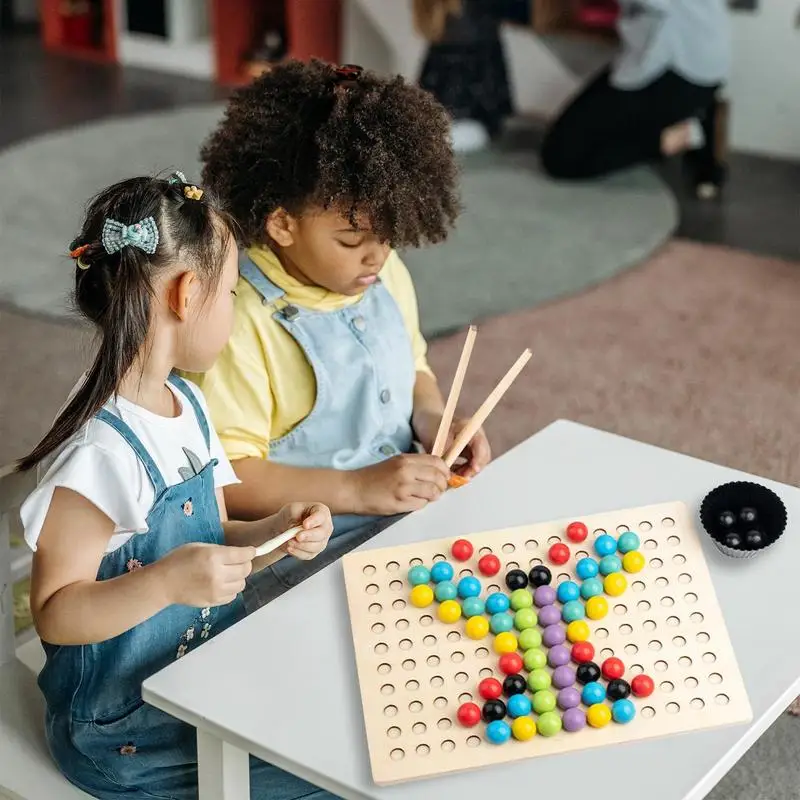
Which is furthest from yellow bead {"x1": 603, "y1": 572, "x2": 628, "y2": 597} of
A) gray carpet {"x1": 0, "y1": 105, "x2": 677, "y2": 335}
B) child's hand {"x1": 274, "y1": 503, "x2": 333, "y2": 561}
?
gray carpet {"x1": 0, "y1": 105, "x2": 677, "y2": 335}

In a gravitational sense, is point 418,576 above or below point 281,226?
below

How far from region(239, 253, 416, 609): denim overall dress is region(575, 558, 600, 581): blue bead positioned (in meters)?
0.31

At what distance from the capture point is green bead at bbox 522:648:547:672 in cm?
90

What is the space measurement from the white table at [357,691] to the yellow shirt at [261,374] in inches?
8.4

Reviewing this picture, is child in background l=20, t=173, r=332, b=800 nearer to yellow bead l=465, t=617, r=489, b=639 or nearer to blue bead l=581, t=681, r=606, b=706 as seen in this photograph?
yellow bead l=465, t=617, r=489, b=639

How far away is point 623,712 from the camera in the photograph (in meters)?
0.85

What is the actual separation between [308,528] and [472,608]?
0.14 metres

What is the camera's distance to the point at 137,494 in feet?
3.18

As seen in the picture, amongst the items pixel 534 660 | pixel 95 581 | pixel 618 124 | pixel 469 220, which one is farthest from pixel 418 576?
pixel 618 124

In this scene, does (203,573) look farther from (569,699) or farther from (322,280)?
(322,280)

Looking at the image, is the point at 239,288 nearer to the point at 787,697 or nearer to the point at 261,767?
the point at 261,767

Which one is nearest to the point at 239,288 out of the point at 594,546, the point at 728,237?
the point at 594,546

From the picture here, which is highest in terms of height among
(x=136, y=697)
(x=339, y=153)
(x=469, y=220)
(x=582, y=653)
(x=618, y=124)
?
(x=339, y=153)

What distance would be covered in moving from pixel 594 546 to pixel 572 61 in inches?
114
